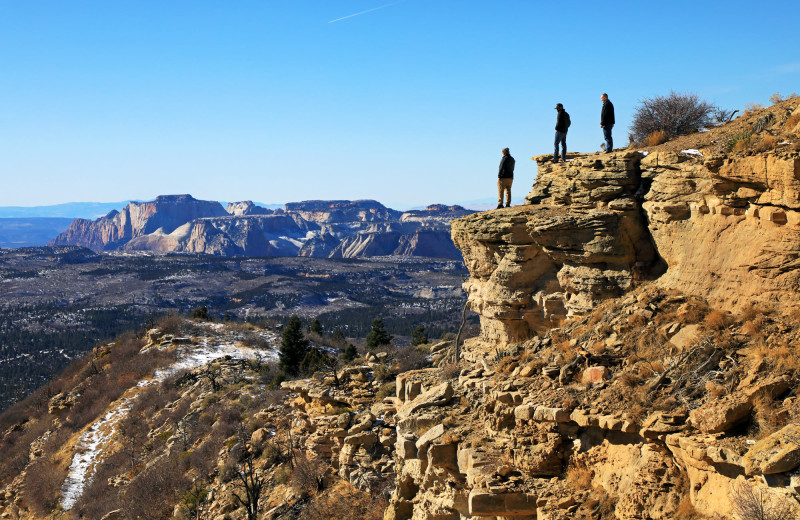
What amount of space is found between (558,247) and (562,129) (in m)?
4.56

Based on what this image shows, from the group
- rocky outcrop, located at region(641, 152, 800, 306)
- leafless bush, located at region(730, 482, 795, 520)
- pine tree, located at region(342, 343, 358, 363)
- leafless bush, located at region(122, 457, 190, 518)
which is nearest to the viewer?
leafless bush, located at region(730, 482, 795, 520)

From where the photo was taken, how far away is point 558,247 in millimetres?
17688

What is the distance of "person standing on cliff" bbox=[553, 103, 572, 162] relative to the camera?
66.6 feet

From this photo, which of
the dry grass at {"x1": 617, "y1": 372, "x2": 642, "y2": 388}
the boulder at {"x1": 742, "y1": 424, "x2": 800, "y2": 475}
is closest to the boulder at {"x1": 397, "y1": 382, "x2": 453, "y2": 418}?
the dry grass at {"x1": 617, "y1": 372, "x2": 642, "y2": 388}

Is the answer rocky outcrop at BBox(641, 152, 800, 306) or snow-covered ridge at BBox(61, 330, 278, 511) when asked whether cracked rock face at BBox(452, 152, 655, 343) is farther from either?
snow-covered ridge at BBox(61, 330, 278, 511)

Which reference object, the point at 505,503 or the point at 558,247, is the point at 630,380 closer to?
the point at 505,503

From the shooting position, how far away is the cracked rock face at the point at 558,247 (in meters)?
16.6

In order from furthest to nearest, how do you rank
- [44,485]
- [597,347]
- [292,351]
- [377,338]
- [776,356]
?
[377,338], [292,351], [44,485], [597,347], [776,356]

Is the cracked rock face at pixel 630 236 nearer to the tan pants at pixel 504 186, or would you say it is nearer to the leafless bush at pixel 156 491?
the tan pants at pixel 504 186

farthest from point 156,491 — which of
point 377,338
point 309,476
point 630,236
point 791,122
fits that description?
point 791,122

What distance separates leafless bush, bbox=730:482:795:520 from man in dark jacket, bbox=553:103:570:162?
12.5 meters

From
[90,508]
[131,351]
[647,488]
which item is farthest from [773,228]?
[131,351]

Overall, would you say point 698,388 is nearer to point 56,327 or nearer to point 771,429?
point 771,429

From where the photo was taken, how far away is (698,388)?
1152cm
